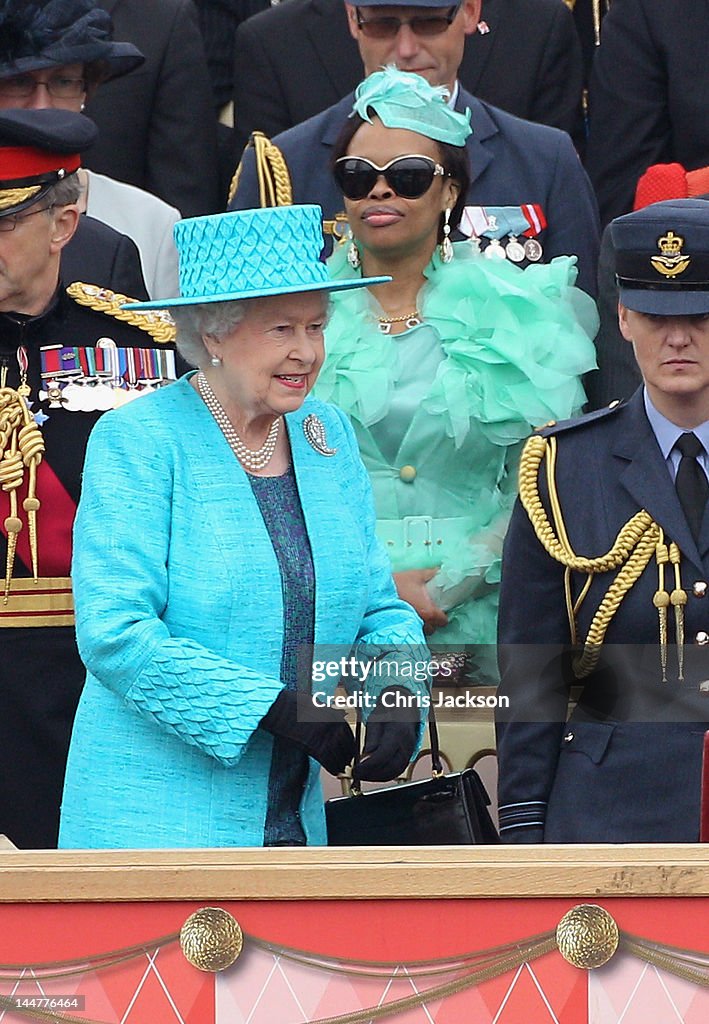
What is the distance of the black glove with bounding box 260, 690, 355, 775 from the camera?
2754mm

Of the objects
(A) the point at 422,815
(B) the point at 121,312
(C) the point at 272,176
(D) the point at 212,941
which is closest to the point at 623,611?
(A) the point at 422,815

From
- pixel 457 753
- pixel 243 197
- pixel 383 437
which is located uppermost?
pixel 243 197

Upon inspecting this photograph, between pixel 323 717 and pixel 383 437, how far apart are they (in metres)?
1.35

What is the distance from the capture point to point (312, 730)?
2754 millimetres

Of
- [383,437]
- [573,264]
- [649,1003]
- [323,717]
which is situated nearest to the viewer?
[649,1003]

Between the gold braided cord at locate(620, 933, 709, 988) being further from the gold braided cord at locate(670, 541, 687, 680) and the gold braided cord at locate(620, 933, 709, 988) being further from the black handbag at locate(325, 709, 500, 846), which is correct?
the gold braided cord at locate(670, 541, 687, 680)

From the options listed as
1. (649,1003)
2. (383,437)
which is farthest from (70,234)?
(649,1003)

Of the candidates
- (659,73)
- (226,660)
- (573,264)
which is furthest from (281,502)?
(659,73)

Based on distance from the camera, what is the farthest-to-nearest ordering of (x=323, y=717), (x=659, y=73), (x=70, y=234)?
(x=659, y=73)
(x=70, y=234)
(x=323, y=717)

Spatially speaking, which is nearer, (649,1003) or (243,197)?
(649,1003)

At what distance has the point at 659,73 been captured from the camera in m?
5.05

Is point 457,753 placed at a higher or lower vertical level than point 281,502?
lower

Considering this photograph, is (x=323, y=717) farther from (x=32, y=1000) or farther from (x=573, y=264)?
(x=573, y=264)

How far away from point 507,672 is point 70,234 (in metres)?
1.18
